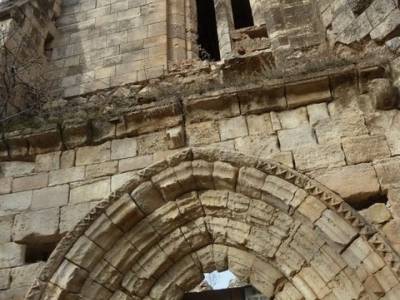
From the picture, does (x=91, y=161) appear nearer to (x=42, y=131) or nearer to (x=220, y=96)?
(x=42, y=131)

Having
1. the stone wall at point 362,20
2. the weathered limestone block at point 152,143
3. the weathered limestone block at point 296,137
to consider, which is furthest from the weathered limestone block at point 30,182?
the stone wall at point 362,20

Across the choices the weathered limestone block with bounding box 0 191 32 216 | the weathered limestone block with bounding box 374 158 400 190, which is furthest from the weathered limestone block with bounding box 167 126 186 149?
the weathered limestone block with bounding box 374 158 400 190

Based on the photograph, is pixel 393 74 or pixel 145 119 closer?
pixel 393 74

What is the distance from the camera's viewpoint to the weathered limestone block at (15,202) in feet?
17.1

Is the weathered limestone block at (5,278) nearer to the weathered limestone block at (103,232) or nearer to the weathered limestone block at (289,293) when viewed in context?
the weathered limestone block at (103,232)

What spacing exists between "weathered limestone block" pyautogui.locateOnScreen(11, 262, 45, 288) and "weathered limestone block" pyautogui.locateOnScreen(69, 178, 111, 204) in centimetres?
67

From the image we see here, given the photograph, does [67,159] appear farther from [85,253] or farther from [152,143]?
[85,253]

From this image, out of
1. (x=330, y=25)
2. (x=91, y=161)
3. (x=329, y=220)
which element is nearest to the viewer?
(x=329, y=220)

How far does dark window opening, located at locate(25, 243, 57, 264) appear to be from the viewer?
5012 mm

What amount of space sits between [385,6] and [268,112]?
1.90 m

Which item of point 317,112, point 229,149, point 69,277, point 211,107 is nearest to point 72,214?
point 69,277

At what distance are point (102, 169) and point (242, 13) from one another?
5.24 metres

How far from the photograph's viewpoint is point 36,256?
16.5ft

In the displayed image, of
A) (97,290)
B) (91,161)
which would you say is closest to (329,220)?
(97,290)
